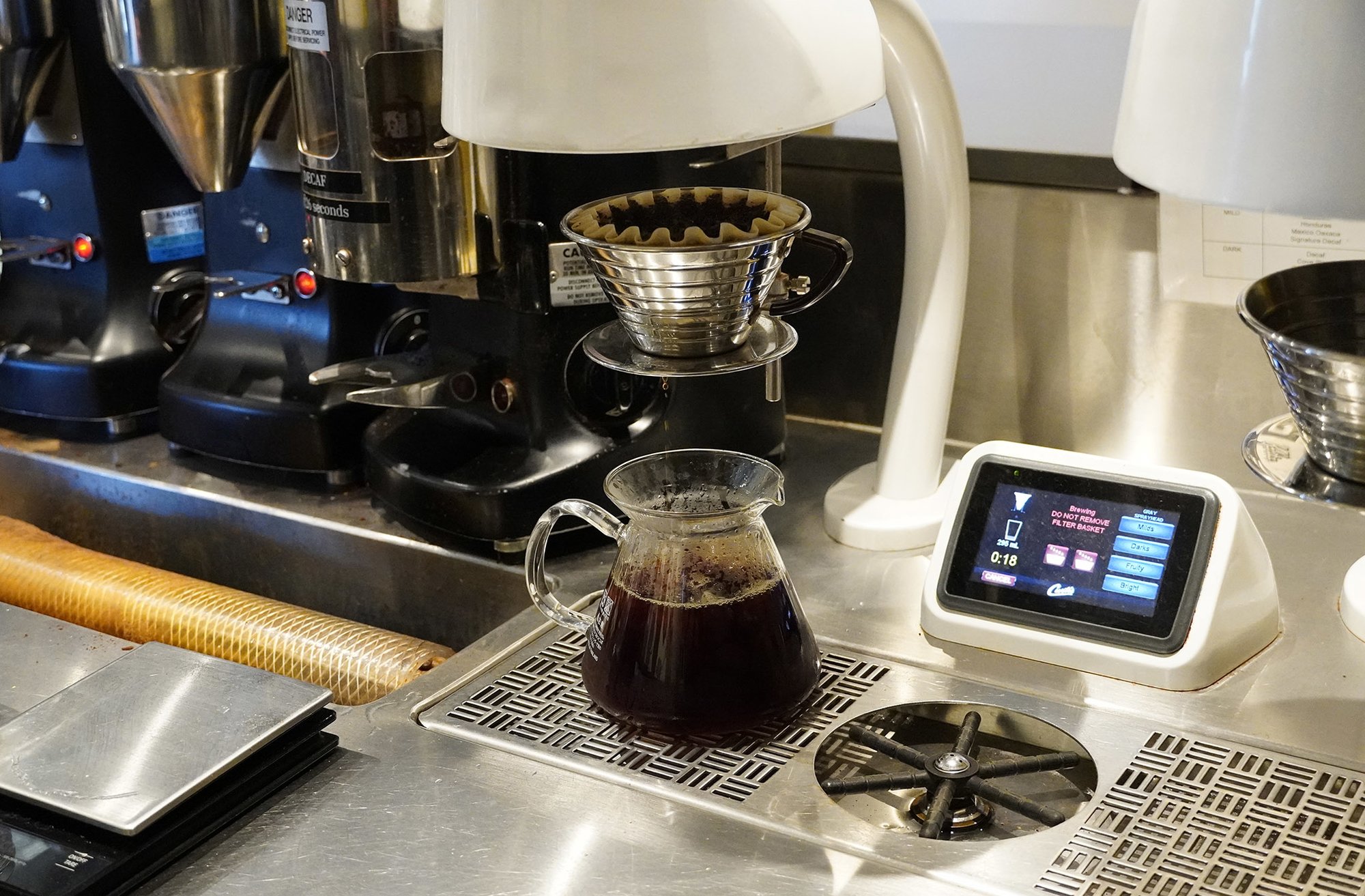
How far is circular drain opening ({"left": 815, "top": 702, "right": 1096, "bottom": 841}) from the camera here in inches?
32.4

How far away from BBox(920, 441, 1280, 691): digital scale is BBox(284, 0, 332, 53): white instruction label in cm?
55

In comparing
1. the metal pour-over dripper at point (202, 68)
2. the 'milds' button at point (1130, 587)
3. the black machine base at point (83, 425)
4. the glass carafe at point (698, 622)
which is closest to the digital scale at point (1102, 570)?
the 'milds' button at point (1130, 587)

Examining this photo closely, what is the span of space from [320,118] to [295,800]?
1.61 feet

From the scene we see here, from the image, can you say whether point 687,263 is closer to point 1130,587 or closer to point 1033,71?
point 1130,587

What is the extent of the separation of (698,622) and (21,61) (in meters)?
0.89

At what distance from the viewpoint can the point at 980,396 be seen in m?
1.35

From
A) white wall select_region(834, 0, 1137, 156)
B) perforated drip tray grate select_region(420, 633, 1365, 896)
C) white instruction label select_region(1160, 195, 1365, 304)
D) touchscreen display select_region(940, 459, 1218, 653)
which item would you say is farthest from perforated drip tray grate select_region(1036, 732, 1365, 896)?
white wall select_region(834, 0, 1137, 156)

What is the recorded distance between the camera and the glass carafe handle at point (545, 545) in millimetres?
896

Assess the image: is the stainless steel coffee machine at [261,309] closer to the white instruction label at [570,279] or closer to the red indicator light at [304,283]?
the red indicator light at [304,283]

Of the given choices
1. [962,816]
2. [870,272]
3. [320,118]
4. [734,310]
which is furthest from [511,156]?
[962,816]

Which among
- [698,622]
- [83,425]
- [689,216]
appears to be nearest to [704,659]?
[698,622]

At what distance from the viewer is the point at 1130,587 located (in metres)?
0.95

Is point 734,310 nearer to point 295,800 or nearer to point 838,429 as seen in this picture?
point 295,800

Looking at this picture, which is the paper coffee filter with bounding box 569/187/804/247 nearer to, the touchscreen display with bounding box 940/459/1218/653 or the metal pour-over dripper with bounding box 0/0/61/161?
Answer: the touchscreen display with bounding box 940/459/1218/653
